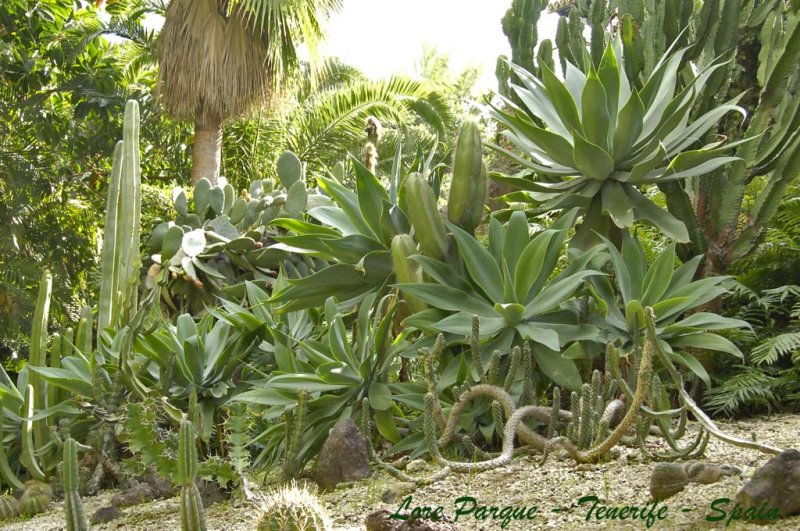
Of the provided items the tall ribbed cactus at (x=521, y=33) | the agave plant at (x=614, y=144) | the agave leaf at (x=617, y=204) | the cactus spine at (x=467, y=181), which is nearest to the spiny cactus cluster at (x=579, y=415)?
the agave leaf at (x=617, y=204)

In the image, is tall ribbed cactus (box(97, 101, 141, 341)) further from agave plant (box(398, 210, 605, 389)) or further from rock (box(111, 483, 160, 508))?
agave plant (box(398, 210, 605, 389))

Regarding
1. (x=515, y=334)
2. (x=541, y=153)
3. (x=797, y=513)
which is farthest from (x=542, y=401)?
(x=797, y=513)

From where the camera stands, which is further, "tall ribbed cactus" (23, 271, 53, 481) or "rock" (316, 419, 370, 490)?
"tall ribbed cactus" (23, 271, 53, 481)

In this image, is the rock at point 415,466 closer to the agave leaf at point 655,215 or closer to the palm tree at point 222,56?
the agave leaf at point 655,215

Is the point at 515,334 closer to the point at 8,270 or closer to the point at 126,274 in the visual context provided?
the point at 126,274

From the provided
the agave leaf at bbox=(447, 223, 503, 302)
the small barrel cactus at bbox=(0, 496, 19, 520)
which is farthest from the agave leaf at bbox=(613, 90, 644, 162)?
the small barrel cactus at bbox=(0, 496, 19, 520)

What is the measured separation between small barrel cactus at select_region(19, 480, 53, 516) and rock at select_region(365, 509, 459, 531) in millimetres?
2715

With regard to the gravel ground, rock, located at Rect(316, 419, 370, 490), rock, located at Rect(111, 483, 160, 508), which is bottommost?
the gravel ground

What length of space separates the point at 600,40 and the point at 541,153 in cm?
123

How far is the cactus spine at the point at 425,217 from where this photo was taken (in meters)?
3.87

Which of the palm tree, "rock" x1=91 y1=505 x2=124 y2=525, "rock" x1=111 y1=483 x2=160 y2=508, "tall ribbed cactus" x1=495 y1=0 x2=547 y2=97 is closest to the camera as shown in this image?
"rock" x1=91 y1=505 x2=124 y2=525

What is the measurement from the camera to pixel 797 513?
6.75 ft

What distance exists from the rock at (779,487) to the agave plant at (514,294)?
1.30 m

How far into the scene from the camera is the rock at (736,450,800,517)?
2.03 meters
